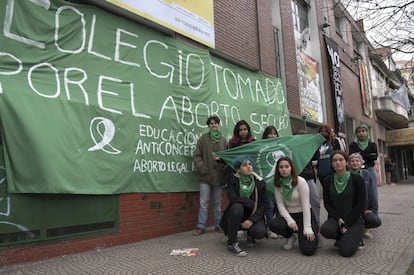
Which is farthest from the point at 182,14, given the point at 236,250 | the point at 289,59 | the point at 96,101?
the point at 289,59

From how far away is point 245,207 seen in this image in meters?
5.06

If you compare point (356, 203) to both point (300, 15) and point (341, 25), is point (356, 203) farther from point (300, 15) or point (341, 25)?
point (341, 25)

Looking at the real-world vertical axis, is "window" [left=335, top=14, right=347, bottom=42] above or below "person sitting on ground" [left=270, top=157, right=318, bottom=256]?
above

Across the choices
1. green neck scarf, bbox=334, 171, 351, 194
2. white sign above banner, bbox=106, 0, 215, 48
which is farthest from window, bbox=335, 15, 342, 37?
green neck scarf, bbox=334, 171, 351, 194

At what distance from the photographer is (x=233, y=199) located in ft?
16.9

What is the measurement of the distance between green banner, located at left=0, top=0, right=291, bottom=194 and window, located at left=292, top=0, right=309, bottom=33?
21.7ft

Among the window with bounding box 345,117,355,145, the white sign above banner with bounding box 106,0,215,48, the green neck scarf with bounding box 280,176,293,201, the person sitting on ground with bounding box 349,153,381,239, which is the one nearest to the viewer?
the green neck scarf with bounding box 280,176,293,201

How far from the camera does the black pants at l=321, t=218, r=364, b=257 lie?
181 inches

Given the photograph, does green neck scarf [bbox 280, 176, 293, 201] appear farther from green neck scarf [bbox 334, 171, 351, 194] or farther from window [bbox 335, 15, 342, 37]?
window [bbox 335, 15, 342, 37]

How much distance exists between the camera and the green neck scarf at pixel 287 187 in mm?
5000

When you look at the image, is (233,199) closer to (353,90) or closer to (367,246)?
(367,246)

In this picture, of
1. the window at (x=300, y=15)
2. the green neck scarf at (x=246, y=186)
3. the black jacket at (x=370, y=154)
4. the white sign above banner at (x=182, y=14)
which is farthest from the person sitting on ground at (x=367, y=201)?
the window at (x=300, y=15)

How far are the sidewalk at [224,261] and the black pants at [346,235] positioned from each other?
97mm

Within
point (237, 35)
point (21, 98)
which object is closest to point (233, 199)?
point (21, 98)
